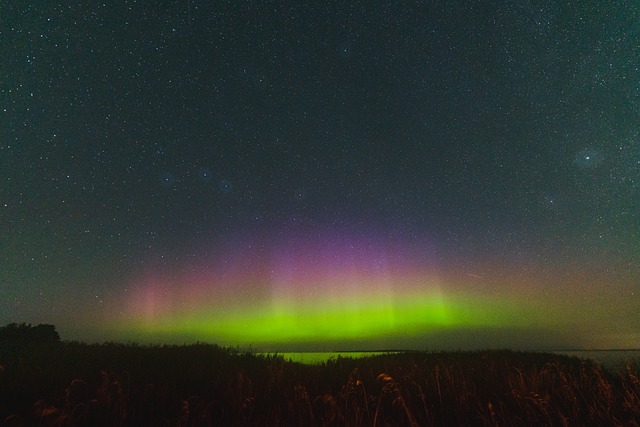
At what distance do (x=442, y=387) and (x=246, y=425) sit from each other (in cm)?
736

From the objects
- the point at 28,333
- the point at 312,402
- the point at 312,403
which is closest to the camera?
the point at 312,403

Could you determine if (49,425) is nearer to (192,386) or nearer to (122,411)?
(122,411)

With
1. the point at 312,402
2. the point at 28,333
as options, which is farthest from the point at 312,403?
the point at 28,333

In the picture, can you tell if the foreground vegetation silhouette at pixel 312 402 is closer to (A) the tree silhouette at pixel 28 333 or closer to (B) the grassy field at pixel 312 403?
(B) the grassy field at pixel 312 403

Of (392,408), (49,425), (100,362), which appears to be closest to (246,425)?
(49,425)

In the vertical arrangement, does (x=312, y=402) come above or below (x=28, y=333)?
below

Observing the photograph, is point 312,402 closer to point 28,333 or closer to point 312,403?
point 312,403

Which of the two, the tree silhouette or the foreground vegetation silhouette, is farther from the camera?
the tree silhouette

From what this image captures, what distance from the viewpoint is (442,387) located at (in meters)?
11.2

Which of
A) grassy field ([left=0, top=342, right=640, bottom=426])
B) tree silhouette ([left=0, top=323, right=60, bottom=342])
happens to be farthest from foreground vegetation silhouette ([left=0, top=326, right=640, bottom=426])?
tree silhouette ([left=0, top=323, right=60, bottom=342])

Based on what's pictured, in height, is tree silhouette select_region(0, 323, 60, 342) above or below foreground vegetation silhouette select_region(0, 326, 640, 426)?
above

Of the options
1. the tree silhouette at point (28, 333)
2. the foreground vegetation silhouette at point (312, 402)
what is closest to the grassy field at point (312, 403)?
the foreground vegetation silhouette at point (312, 402)

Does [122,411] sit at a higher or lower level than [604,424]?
higher

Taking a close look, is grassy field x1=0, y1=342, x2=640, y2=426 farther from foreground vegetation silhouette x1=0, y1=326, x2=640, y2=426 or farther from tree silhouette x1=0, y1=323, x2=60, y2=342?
tree silhouette x1=0, y1=323, x2=60, y2=342
